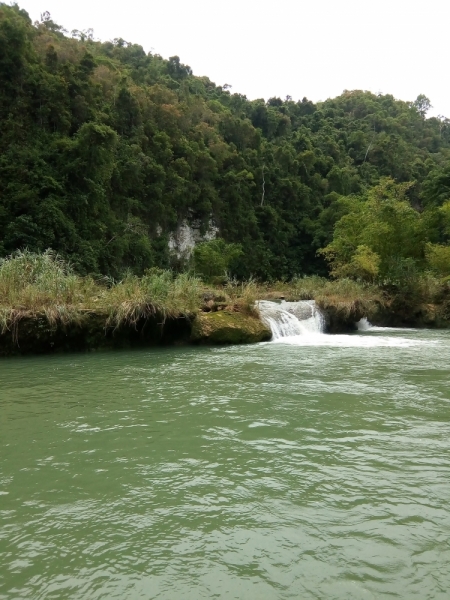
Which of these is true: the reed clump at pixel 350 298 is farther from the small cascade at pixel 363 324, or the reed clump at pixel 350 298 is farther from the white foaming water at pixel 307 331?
the white foaming water at pixel 307 331

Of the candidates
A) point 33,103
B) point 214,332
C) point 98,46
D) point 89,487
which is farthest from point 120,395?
point 98,46

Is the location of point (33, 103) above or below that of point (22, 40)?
below

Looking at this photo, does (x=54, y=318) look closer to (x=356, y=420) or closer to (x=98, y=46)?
(x=356, y=420)

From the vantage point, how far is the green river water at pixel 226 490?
8.34ft

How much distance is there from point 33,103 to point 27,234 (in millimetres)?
8575

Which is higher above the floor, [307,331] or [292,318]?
[292,318]

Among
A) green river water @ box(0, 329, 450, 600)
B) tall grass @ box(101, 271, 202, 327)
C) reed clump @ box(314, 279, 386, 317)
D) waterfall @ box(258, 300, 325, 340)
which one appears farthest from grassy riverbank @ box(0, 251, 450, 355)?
reed clump @ box(314, 279, 386, 317)

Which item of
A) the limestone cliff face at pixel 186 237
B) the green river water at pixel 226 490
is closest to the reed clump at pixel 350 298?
the green river water at pixel 226 490

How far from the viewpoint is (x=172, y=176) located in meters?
32.9

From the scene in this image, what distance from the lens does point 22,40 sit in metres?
25.6

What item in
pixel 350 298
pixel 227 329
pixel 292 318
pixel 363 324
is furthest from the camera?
pixel 363 324

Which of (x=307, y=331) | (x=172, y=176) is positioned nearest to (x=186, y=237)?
(x=172, y=176)

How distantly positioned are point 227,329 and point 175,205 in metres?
23.6

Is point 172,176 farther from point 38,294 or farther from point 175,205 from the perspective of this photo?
point 38,294
